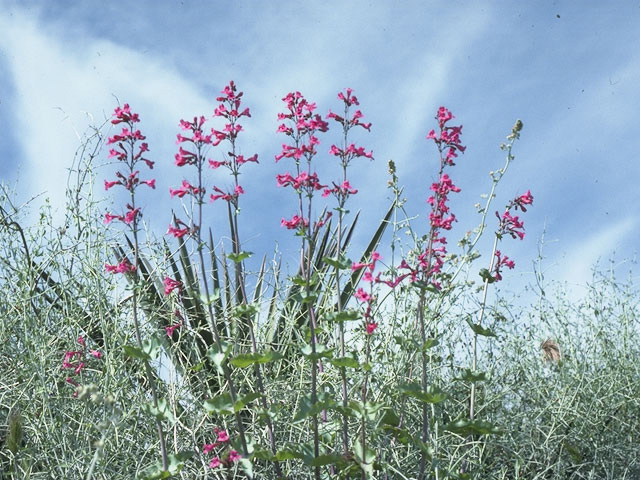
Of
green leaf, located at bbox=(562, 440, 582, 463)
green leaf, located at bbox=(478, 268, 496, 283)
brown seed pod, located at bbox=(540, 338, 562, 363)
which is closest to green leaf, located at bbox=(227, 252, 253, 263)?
green leaf, located at bbox=(478, 268, 496, 283)

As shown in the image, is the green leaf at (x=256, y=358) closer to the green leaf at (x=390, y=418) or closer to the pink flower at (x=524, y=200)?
the green leaf at (x=390, y=418)

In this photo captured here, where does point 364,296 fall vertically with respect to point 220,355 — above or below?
above

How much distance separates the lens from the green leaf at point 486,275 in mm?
2811

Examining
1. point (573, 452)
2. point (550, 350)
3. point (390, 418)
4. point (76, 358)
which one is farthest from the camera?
point (550, 350)

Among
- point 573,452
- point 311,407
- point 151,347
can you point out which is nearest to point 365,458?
point 311,407

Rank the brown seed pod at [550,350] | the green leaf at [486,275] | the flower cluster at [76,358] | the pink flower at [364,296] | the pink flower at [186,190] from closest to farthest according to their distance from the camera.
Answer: the pink flower at [186,190] → the pink flower at [364,296] → the green leaf at [486,275] → the flower cluster at [76,358] → the brown seed pod at [550,350]

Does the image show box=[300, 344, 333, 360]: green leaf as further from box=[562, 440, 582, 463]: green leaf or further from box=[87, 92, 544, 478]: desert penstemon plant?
Answer: box=[562, 440, 582, 463]: green leaf

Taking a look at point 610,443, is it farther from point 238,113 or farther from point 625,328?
point 238,113

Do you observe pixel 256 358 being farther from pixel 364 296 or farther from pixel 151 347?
pixel 364 296

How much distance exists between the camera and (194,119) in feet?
8.28

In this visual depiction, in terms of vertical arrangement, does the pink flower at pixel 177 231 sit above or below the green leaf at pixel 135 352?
above

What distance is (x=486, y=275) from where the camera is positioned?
111 inches

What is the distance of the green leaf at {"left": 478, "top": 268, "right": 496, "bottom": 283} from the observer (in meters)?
2.81

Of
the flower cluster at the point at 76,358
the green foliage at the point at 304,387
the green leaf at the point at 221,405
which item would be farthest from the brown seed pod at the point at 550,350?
the flower cluster at the point at 76,358
